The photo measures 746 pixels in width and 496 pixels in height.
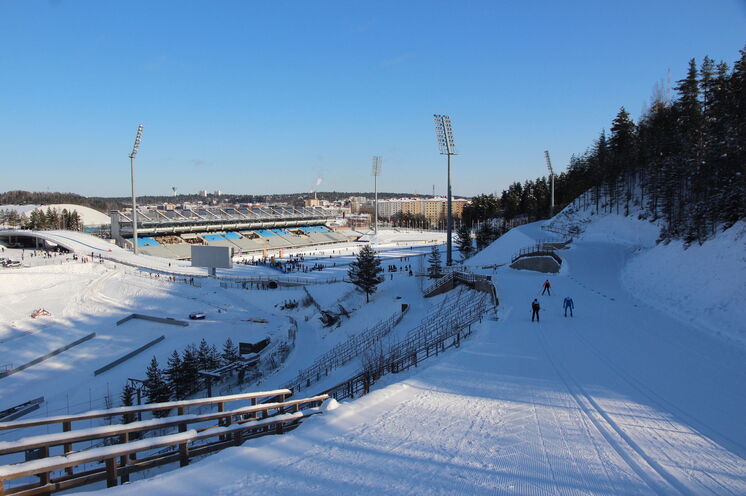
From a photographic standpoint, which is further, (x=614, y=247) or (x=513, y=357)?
(x=614, y=247)

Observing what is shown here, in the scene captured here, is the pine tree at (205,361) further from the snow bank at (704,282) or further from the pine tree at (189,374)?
the snow bank at (704,282)

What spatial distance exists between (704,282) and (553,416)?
12786 mm

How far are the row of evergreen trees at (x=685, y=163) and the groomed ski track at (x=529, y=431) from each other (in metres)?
10.9

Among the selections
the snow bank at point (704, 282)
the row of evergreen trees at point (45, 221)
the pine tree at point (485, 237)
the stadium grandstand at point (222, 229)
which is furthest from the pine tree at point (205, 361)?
the row of evergreen trees at point (45, 221)

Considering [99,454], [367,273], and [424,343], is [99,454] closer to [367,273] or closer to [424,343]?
[424,343]

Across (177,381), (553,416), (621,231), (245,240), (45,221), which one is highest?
(45,221)

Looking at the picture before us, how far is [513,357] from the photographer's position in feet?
36.8

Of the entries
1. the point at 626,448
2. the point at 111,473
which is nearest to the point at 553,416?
the point at 626,448

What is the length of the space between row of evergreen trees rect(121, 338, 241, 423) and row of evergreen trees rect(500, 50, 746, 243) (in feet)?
74.2

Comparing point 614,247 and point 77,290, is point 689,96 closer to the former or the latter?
point 614,247

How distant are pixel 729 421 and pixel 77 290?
39486 mm

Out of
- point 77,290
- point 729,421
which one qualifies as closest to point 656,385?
point 729,421

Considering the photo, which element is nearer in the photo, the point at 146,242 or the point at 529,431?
the point at 529,431

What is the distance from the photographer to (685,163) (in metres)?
28.2
